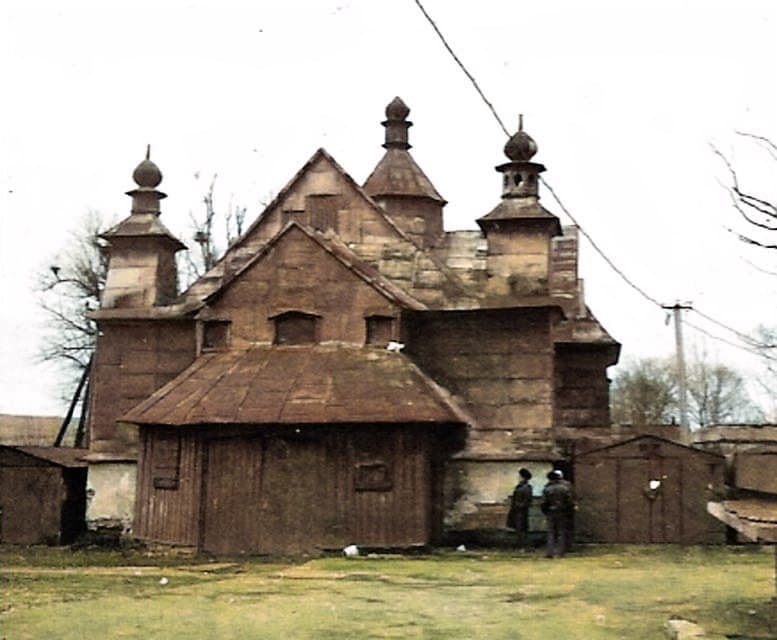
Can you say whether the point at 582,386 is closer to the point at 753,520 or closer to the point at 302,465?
the point at 302,465

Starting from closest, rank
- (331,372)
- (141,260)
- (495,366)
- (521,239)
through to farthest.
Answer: (331,372) → (495,366) → (521,239) → (141,260)

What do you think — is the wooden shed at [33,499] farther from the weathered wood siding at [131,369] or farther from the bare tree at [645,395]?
→ the bare tree at [645,395]

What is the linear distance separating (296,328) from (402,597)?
431 inches

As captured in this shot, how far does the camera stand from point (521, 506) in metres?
23.2

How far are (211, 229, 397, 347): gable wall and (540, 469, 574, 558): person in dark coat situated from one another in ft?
17.7

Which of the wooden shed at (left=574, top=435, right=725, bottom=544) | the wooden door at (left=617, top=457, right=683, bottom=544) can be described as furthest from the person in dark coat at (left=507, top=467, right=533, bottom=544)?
the wooden door at (left=617, top=457, right=683, bottom=544)

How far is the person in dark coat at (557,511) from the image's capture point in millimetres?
21344

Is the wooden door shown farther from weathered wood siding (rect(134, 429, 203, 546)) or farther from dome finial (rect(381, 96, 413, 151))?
Result: dome finial (rect(381, 96, 413, 151))

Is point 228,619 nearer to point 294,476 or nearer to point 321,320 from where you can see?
point 294,476

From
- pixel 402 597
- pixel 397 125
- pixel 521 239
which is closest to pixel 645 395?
pixel 397 125

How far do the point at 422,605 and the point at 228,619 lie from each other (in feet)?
8.22

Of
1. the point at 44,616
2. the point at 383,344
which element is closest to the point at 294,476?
the point at 383,344

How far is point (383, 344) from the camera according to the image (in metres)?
24.6

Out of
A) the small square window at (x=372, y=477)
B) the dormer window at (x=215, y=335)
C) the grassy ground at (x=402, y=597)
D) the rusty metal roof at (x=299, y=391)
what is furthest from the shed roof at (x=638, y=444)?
the dormer window at (x=215, y=335)
